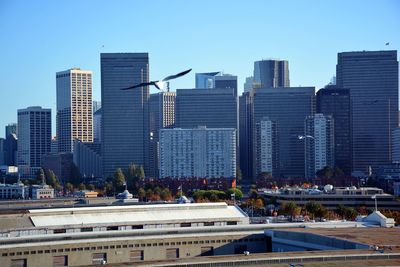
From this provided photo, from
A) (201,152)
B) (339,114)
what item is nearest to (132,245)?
(201,152)

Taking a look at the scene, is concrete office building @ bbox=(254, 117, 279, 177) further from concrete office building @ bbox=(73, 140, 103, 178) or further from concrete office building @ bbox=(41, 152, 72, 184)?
concrete office building @ bbox=(41, 152, 72, 184)

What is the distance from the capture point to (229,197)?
11100 cm

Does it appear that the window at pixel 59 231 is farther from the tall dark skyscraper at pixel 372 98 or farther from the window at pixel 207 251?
the tall dark skyscraper at pixel 372 98

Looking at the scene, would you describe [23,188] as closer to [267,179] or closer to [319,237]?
[267,179]

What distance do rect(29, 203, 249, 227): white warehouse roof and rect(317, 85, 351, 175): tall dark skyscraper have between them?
364 feet

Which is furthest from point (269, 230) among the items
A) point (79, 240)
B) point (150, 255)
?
point (79, 240)

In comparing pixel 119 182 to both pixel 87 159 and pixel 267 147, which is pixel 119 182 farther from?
pixel 87 159

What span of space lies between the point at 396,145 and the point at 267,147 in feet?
86.0

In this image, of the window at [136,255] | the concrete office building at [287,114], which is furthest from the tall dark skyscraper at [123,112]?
the window at [136,255]

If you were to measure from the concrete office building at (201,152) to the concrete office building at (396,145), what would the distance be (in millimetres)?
35413

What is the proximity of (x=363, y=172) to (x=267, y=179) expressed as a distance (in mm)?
21182

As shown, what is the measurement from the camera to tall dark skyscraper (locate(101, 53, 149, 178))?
577ft

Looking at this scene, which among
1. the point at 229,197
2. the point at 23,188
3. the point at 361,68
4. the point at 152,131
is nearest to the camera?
the point at 229,197

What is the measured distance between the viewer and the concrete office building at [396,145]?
567ft
